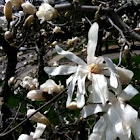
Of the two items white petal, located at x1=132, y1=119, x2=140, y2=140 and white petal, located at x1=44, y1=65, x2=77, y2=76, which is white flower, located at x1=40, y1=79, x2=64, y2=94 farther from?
white petal, located at x1=132, y1=119, x2=140, y2=140

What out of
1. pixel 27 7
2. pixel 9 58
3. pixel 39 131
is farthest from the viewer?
pixel 9 58

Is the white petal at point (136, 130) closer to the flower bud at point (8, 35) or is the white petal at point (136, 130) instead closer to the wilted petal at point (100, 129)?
the wilted petal at point (100, 129)

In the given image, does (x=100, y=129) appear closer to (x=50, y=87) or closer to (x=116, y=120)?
(x=116, y=120)

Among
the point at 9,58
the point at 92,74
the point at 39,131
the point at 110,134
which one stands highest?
the point at 92,74

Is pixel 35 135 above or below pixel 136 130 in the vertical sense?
below

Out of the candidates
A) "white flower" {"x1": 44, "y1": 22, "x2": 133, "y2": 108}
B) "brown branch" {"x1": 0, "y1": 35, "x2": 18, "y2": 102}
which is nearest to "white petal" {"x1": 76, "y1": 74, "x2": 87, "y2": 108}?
"white flower" {"x1": 44, "y1": 22, "x2": 133, "y2": 108}

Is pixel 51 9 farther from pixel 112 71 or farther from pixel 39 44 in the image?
pixel 39 44

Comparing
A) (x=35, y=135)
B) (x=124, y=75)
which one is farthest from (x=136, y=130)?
(x=35, y=135)

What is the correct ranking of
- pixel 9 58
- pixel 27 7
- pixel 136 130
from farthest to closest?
pixel 9 58, pixel 27 7, pixel 136 130
